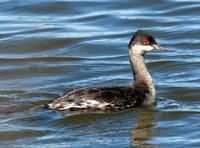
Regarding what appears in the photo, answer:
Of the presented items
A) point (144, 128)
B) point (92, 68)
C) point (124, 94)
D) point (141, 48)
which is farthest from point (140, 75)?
point (92, 68)

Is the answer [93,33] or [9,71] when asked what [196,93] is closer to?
[9,71]

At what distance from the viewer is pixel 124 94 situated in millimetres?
12453

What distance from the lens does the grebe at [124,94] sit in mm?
12195

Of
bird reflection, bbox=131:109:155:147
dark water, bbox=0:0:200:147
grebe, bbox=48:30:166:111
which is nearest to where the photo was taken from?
bird reflection, bbox=131:109:155:147

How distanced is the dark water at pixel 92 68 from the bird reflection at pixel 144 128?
0.01 meters

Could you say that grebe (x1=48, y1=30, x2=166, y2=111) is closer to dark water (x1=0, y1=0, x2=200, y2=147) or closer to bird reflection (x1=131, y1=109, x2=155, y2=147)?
dark water (x1=0, y1=0, x2=200, y2=147)

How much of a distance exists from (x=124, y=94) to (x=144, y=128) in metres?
0.84

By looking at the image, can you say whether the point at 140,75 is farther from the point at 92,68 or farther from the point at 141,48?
the point at 92,68

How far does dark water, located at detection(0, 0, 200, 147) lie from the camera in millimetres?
11391

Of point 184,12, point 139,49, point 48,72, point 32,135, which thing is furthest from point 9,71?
point 184,12

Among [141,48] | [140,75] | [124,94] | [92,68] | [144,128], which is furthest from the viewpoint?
[92,68]

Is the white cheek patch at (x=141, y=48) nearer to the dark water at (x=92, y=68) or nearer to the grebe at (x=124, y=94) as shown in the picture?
the grebe at (x=124, y=94)

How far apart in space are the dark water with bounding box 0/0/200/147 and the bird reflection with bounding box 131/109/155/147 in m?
0.01

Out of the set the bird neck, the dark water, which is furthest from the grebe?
the dark water
